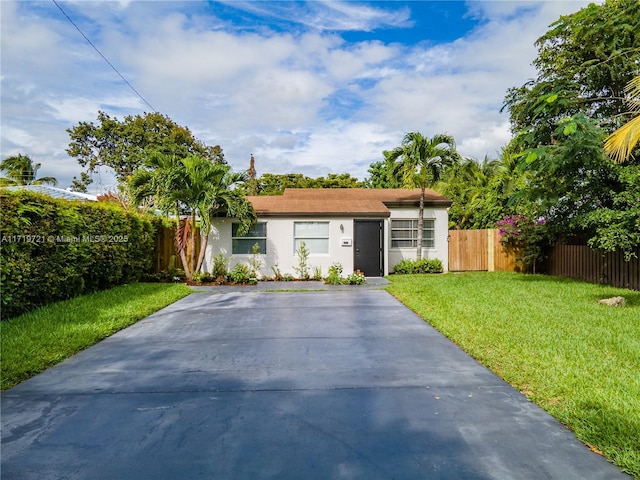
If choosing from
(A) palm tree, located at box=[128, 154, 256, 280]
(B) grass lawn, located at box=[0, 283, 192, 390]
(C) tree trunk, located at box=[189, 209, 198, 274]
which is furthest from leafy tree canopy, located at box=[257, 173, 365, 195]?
(B) grass lawn, located at box=[0, 283, 192, 390]

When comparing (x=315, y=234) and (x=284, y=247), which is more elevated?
(x=315, y=234)

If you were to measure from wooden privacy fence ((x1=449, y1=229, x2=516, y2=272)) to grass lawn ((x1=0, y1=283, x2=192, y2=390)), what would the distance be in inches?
445

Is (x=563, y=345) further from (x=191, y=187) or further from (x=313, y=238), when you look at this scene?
(x=191, y=187)

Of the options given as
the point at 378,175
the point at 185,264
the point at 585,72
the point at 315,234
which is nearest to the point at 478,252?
the point at 315,234

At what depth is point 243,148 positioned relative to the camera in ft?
113

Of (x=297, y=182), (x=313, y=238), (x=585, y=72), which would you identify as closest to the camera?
(x=585, y=72)

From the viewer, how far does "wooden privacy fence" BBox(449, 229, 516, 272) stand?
16.2m

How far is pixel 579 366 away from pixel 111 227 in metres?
10.4

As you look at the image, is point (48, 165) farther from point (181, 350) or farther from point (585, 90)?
point (585, 90)

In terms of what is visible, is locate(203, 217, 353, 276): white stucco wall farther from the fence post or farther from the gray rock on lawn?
the gray rock on lawn

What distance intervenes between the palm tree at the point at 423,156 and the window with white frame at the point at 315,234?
12.3 ft

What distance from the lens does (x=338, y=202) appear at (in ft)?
50.3

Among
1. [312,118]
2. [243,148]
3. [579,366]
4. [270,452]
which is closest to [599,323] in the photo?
[579,366]

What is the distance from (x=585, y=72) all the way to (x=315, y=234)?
9403 millimetres
